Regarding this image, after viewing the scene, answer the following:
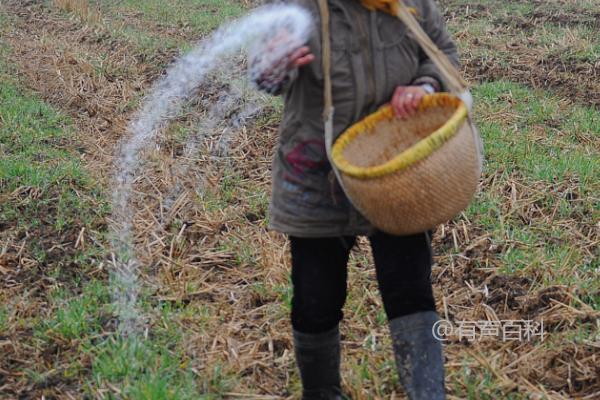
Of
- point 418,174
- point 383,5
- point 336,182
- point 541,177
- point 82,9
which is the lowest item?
point 82,9

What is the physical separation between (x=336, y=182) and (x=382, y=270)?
0.96 ft

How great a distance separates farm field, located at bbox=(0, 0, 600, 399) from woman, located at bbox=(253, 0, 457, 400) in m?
0.54

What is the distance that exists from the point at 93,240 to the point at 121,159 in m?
1.35

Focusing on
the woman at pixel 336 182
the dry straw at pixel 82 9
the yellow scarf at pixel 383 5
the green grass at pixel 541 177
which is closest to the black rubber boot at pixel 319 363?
the woman at pixel 336 182

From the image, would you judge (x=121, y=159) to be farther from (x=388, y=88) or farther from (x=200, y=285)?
(x=388, y=88)

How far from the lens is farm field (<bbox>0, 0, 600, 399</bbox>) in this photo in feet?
9.72

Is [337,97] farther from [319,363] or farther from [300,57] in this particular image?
[319,363]

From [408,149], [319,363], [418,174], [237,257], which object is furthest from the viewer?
[237,257]

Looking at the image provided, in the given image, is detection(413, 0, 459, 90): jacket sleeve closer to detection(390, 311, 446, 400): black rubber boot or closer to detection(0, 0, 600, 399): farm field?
detection(390, 311, 446, 400): black rubber boot

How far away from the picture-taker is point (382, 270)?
92.8 inches

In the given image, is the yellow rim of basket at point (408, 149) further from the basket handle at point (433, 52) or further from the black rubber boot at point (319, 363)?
the black rubber boot at point (319, 363)

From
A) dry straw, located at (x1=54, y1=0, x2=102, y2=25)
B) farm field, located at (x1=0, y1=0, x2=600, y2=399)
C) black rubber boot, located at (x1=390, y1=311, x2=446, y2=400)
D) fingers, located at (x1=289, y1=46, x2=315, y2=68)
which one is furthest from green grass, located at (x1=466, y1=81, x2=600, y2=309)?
dry straw, located at (x1=54, y1=0, x2=102, y2=25)

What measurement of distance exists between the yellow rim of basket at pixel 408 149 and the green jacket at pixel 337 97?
44 mm

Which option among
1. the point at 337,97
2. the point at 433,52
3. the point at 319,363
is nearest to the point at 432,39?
the point at 433,52
